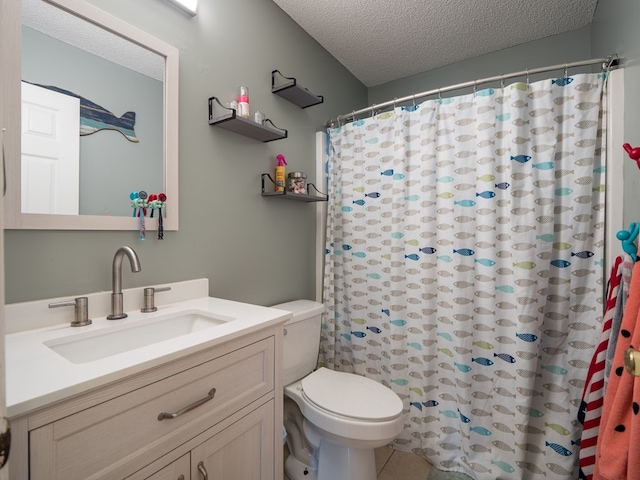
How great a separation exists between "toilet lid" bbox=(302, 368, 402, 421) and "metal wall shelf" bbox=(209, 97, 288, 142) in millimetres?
1234

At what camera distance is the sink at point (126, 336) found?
905 millimetres

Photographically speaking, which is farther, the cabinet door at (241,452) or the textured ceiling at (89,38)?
the textured ceiling at (89,38)

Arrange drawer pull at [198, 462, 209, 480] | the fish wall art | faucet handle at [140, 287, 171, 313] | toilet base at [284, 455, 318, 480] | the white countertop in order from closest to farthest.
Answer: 1. the white countertop
2. drawer pull at [198, 462, 209, 480]
3. the fish wall art
4. faucet handle at [140, 287, 171, 313]
5. toilet base at [284, 455, 318, 480]

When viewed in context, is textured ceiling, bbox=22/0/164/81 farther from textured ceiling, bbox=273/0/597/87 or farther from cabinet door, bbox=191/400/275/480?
cabinet door, bbox=191/400/275/480

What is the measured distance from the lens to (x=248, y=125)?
1.47 meters

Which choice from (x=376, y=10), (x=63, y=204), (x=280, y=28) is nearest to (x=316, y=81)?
(x=280, y=28)

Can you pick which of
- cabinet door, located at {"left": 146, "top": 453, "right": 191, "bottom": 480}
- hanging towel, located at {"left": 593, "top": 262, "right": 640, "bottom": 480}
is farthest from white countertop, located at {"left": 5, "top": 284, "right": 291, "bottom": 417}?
hanging towel, located at {"left": 593, "top": 262, "right": 640, "bottom": 480}

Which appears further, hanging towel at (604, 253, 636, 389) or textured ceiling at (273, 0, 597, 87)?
textured ceiling at (273, 0, 597, 87)

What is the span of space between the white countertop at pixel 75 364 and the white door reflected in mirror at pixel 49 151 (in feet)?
1.18

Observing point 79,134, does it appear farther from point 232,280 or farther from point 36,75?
point 232,280

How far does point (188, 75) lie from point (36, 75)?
0.53 meters

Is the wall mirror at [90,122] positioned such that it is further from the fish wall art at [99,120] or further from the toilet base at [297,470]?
the toilet base at [297,470]

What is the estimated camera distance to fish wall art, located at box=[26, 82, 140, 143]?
3.44ft

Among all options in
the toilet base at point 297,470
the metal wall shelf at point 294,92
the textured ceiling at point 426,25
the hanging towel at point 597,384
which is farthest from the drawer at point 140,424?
the textured ceiling at point 426,25
